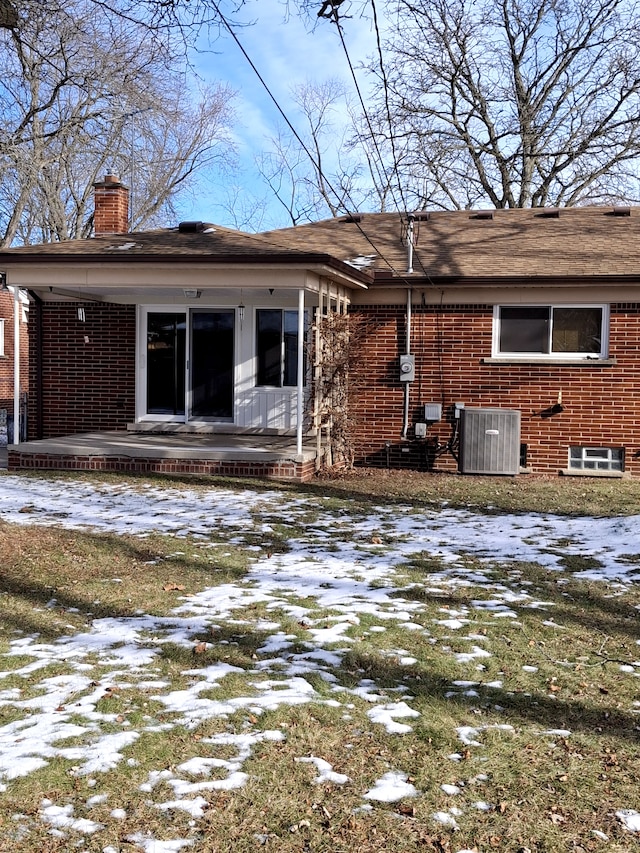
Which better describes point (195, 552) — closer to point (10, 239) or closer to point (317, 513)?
point (317, 513)

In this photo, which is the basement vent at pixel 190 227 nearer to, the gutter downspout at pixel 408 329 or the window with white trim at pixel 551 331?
the gutter downspout at pixel 408 329

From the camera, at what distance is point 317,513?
9.40 m

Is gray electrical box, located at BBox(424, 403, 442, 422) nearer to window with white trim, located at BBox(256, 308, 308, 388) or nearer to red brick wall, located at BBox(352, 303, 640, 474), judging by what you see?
red brick wall, located at BBox(352, 303, 640, 474)

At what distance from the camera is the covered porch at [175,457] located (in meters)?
11.8

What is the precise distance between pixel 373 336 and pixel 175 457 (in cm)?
398

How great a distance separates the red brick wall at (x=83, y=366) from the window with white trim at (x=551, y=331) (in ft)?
21.1

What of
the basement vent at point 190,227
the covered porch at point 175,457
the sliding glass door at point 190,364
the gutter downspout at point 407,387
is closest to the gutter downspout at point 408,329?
the gutter downspout at point 407,387

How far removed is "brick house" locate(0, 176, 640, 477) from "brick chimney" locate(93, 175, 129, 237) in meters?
0.03

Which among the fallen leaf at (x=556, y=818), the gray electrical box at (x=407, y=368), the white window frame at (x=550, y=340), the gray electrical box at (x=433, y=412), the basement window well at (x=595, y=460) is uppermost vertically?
the white window frame at (x=550, y=340)

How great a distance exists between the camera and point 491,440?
12688 millimetres

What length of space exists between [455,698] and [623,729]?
81 centimetres

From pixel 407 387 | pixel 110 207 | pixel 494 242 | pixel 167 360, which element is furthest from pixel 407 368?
pixel 110 207

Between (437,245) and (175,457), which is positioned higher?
(437,245)

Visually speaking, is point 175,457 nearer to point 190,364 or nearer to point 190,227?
point 190,364
